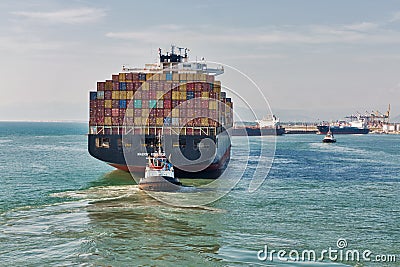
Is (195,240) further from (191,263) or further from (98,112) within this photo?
(98,112)

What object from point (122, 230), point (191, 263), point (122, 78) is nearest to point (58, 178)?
point (122, 78)

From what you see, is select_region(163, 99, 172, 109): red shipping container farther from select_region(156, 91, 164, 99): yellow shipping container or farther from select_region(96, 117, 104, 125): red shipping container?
select_region(96, 117, 104, 125): red shipping container

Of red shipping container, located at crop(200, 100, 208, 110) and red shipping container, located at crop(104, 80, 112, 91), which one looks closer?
red shipping container, located at crop(200, 100, 208, 110)

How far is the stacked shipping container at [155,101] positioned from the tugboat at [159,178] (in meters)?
7.49

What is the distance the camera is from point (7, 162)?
52.2 metres

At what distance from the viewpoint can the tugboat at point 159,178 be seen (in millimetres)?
31031

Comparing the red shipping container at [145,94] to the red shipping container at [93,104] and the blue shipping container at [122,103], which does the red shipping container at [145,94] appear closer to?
the blue shipping container at [122,103]

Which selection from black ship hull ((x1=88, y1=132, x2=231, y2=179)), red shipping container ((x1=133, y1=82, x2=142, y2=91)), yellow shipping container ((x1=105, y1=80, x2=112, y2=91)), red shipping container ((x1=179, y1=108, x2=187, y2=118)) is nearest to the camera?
black ship hull ((x1=88, y1=132, x2=231, y2=179))

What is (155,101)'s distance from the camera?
1594 inches

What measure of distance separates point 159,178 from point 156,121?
9.69m

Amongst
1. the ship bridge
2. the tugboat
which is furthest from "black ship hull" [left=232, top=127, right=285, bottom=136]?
the tugboat

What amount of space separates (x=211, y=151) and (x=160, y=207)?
1301 centimetres

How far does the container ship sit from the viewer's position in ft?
127

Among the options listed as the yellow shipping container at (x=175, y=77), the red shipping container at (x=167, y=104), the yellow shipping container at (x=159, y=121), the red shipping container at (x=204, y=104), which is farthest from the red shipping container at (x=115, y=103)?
the red shipping container at (x=204, y=104)
